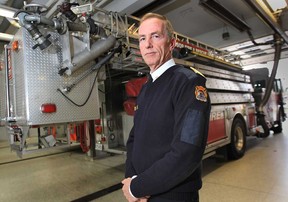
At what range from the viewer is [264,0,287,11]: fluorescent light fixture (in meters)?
6.37

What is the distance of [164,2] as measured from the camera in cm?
561

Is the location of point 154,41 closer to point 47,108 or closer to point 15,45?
point 47,108

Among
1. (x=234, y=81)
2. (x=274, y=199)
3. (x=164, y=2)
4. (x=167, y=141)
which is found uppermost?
(x=164, y=2)

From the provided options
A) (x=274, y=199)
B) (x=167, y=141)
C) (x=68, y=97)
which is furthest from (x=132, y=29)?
(x=274, y=199)

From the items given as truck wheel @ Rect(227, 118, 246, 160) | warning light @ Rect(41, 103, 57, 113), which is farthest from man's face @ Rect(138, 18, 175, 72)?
truck wheel @ Rect(227, 118, 246, 160)

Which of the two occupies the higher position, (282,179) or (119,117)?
(119,117)

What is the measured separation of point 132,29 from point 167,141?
9.32 ft

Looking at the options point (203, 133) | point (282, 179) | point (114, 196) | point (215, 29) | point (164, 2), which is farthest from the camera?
point (215, 29)

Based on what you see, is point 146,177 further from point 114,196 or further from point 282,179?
point 282,179

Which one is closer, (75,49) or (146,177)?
(146,177)

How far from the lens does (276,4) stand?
258 inches

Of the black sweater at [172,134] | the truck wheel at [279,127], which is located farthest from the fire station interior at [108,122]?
the black sweater at [172,134]

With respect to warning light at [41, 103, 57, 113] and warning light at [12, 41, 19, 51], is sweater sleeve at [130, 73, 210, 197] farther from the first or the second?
warning light at [12, 41, 19, 51]

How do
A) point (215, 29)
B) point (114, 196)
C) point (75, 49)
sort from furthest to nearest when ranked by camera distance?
1. point (215, 29)
2. point (114, 196)
3. point (75, 49)
